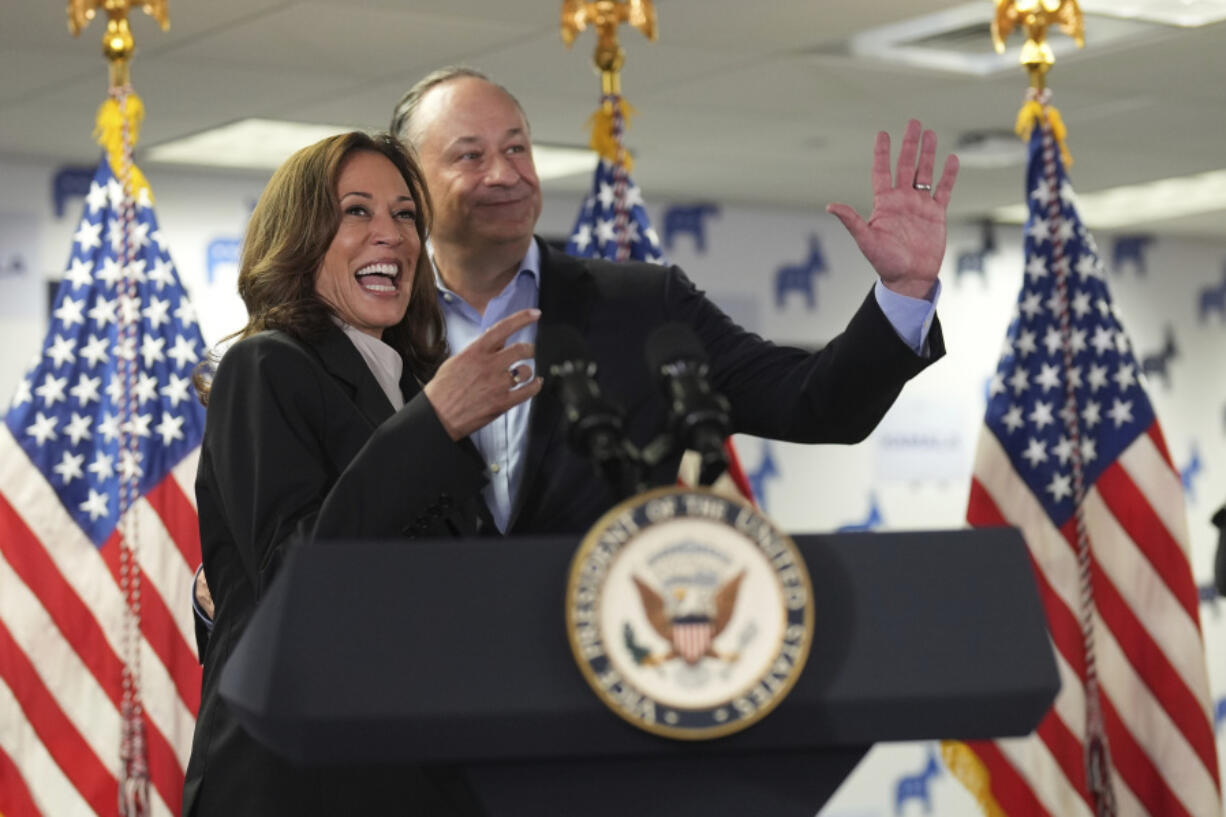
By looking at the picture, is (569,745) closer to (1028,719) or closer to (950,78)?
(1028,719)

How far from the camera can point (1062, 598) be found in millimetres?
3754

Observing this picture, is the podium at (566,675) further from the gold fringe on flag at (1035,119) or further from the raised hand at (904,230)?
the gold fringe on flag at (1035,119)

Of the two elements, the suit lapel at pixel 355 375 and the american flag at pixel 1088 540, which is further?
the american flag at pixel 1088 540

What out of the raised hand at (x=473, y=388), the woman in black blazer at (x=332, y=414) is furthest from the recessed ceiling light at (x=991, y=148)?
the raised hand at (x=473, y=388)

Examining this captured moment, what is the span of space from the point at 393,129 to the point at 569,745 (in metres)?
1.70

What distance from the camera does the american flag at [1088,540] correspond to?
3.67 m

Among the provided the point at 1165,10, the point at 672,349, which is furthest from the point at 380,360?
the point at 1165,10

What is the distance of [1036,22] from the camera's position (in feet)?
11.7

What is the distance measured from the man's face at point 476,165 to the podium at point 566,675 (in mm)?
1281

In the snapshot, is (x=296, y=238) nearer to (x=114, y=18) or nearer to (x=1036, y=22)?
(x=114, y=18)

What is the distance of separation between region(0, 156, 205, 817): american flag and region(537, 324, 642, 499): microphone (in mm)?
2806

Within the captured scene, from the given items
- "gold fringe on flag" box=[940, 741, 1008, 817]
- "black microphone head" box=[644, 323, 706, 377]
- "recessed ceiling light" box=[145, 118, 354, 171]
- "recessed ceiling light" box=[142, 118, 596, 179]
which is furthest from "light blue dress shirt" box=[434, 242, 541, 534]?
"recessed ceiling light" box=[145, 118, 354, 171]

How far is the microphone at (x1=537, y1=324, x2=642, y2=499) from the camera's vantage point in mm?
1104

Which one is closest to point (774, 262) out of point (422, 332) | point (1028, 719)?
point (422, 332)
